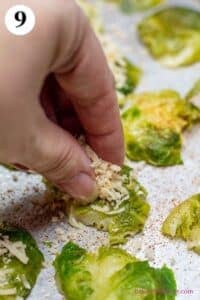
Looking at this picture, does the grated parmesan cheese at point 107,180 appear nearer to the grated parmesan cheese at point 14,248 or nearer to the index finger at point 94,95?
the index finger at point 94,95

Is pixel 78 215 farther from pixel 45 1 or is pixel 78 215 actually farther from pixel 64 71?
pixel 45 1

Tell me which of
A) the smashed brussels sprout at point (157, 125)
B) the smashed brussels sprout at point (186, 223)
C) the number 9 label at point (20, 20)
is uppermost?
the number 9 label at point (20, 20)

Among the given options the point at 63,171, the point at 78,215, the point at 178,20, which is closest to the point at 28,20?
the point at 63,171

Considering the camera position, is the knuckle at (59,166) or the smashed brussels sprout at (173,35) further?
the smashed brussels sprout at (173,35)

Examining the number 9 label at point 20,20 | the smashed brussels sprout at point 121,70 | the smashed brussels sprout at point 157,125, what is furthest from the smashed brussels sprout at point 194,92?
the number 9 label at point 20,20

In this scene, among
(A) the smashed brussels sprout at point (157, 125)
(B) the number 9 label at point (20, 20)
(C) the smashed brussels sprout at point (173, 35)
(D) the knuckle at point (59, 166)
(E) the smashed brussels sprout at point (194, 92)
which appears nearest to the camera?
(B) the number 9 label at point (20, 20)

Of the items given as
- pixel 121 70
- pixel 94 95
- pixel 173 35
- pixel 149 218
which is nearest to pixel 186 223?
pixel 149 218
